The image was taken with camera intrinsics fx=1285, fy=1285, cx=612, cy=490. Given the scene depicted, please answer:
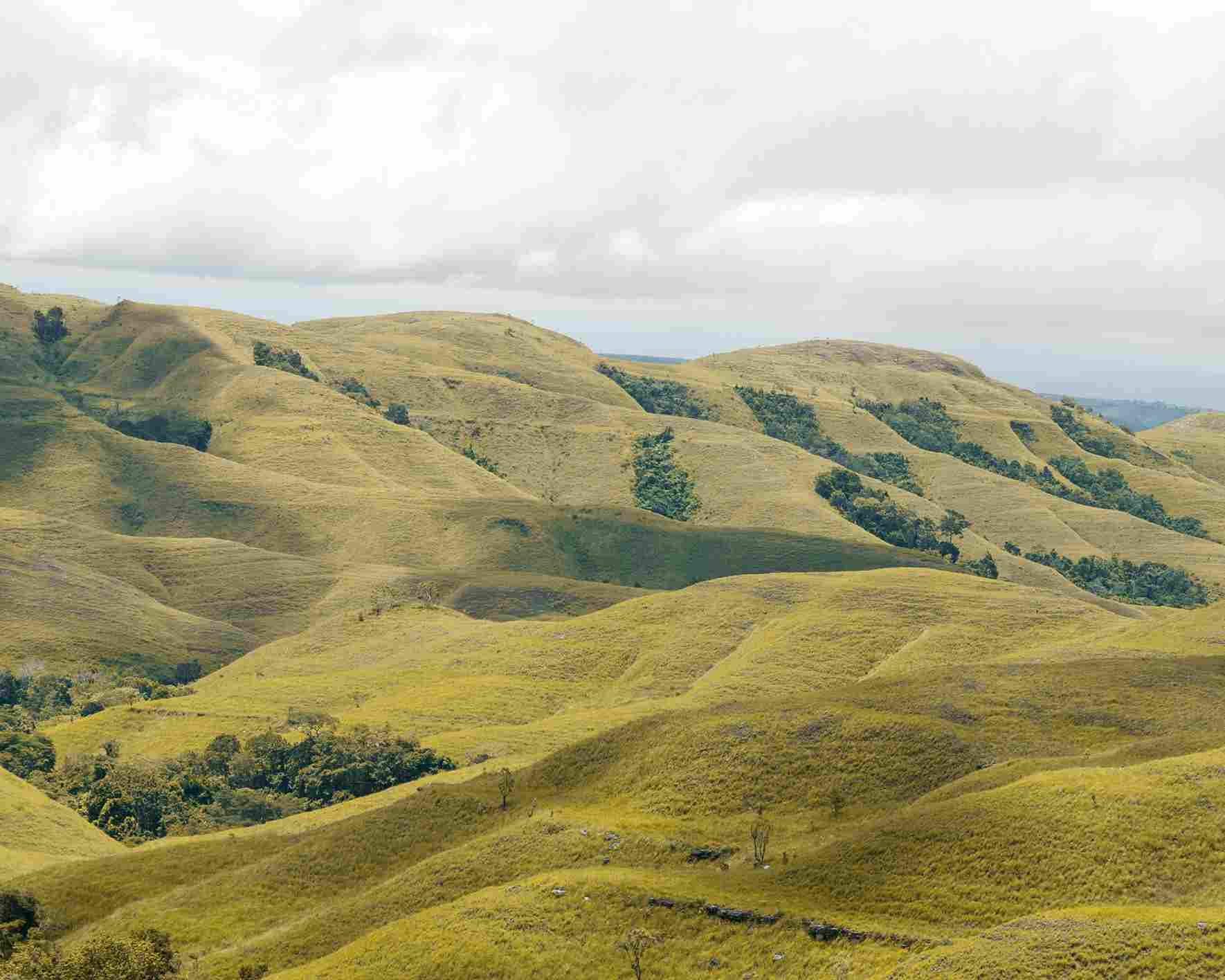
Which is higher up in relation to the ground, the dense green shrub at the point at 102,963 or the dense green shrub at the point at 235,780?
the dense green shrub at the point at 102,963

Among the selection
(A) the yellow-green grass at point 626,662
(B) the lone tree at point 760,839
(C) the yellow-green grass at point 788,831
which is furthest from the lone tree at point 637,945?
(A) the yellow-green grass at point 626,662

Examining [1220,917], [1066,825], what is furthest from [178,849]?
[1220,917]

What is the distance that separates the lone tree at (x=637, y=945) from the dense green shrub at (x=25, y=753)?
Answer: 95.5 m

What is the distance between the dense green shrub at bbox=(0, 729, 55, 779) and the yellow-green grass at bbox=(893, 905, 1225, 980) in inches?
4467

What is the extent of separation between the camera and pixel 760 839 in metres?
85.6

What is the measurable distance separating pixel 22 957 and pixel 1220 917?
218 feet

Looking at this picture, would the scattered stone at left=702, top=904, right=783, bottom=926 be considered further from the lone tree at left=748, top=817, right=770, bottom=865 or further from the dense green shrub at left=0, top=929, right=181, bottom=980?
the dense green shrub at left=0, top=929, right=181, bottom=980

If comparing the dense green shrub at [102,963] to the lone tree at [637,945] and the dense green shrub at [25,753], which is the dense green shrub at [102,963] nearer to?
the lone tree at [637,945]

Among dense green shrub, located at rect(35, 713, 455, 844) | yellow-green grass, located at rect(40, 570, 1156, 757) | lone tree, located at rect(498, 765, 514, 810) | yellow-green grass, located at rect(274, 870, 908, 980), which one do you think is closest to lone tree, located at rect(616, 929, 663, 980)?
yellow-green grass, located at rect(274, 870, 908, 980)

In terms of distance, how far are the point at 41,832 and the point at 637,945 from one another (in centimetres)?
7423

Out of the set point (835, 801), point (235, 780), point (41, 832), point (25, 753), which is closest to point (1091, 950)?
point (835, 801)

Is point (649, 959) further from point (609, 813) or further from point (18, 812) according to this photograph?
point (18, 812)

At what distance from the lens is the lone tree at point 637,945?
227 ft

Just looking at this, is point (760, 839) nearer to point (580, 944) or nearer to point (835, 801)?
point (835, 801)
